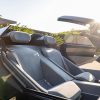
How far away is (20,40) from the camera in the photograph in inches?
121

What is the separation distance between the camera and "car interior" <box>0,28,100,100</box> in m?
2.46

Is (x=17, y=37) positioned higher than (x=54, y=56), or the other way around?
(x=17, y=37)

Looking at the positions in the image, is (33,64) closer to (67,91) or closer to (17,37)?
(17,37)

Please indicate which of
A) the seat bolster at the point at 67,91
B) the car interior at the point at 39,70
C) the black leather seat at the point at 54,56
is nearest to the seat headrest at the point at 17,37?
A: the car interior at the point at 39,70

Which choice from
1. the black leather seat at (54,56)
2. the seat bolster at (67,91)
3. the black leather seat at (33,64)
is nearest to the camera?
the seat bolster at (67,91)

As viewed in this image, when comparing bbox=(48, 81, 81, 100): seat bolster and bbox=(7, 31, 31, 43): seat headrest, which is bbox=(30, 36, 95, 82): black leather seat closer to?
bbox=(7, 31, 31, 43): seat headrest

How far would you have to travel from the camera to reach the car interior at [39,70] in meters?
2.46

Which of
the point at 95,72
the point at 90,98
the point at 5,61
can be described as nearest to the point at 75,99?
the point at 90,98

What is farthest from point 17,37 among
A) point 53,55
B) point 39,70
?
point 53,55

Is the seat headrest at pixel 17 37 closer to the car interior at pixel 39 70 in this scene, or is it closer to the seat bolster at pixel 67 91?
the car interior at pixel 39 70

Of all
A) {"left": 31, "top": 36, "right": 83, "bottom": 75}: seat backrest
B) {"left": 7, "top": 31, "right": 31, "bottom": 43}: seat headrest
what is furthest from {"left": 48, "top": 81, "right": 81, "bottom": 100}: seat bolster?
{"left": 31, "top": 36, "right": 83, "bottom": 75}: seat backrest

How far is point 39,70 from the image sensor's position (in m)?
3.18

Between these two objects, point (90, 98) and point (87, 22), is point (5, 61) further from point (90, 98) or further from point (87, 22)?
point (87, 22)

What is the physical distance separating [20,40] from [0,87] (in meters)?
0.80
